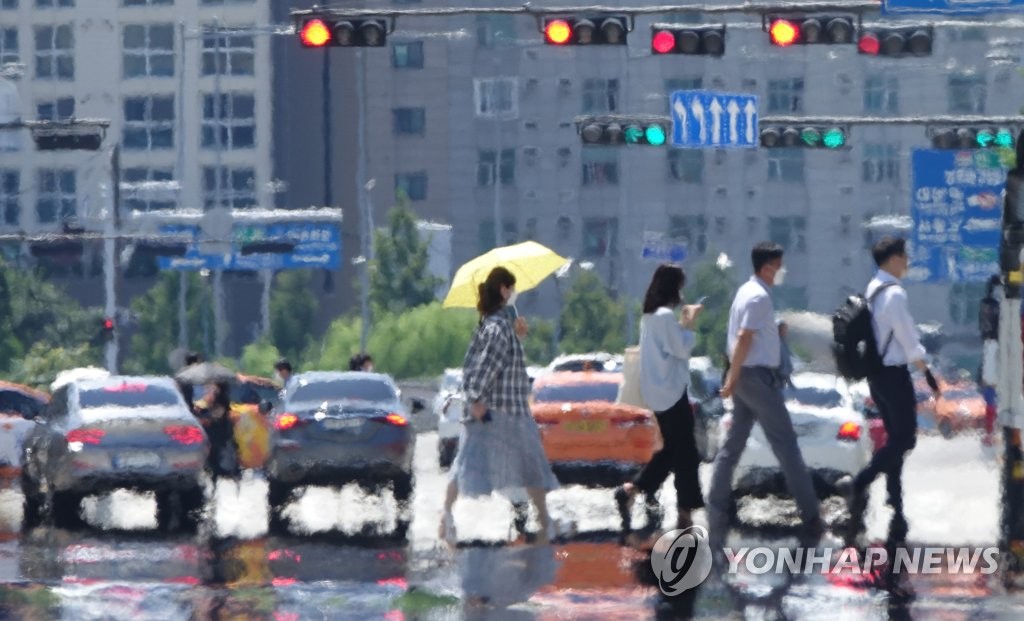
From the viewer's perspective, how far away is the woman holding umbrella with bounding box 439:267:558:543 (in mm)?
15672

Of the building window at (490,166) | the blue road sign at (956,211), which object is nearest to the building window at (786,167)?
the building window at (490,166)

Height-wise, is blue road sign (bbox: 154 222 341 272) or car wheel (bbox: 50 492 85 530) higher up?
blue road sign (bbox: 154 222 341 272)

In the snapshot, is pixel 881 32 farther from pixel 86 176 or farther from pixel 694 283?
pixel 86 176

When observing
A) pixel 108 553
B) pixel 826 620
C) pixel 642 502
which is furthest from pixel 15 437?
pixel 826 620

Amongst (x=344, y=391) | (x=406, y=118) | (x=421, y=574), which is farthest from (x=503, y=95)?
(x=421, y=574)

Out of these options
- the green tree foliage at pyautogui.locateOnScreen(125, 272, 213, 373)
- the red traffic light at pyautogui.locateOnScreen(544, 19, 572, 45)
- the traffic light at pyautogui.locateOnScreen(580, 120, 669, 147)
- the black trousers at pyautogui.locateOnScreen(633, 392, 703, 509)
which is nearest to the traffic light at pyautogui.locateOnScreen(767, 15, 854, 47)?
the red traffic light at pyautogui.locateOnScreen(544, 19, 572, 45)

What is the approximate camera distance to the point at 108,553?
15.8 metres

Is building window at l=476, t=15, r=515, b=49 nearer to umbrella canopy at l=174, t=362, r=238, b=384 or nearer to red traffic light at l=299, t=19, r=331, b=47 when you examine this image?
umbrella canopy at l=174, t=362, r=238, b=384

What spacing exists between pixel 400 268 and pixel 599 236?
691 inches

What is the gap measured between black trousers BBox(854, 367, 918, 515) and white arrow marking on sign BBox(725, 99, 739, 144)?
21199 millimetres

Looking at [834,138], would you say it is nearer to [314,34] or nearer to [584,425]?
[584,425]

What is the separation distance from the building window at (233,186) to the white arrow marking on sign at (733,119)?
60916 millimetres

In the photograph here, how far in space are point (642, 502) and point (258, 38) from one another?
79276mm

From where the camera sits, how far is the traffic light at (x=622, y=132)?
31312 millimetres
